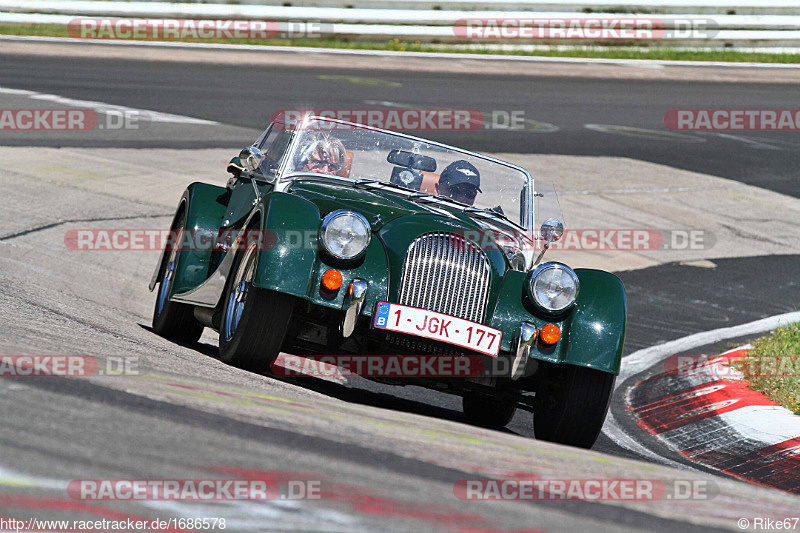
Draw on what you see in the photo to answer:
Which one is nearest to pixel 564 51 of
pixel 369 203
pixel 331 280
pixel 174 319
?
pixel 174 319

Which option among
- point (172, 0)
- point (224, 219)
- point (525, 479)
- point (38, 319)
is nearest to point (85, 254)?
point (224, 219)

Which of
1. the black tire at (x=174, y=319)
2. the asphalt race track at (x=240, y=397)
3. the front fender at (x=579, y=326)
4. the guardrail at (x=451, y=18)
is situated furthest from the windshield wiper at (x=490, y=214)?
the guardrail at (x=451, y=18)

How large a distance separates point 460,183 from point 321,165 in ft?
2.89

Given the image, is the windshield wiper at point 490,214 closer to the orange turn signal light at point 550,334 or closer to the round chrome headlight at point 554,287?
the round chrome headlight at point 554,287

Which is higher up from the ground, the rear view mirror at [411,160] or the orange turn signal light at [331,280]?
the rear view mirror at [411,160]

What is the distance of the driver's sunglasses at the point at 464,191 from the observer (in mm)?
6910

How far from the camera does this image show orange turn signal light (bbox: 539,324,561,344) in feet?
18.4

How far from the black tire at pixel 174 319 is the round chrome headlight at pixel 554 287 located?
7.99 ft

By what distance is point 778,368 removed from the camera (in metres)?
7.53

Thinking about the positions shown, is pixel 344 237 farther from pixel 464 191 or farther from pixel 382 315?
pixel 464 191

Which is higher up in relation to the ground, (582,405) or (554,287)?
(554,287)

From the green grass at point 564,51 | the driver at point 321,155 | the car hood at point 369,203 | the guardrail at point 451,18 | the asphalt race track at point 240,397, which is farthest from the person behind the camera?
the green grass at point 564,51

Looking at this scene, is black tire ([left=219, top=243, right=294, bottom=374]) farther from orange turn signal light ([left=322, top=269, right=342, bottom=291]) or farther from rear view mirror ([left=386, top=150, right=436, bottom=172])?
rear view mirror ([left=386, top=150, right=436, bottom=172])

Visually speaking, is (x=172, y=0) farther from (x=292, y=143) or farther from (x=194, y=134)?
(x=292, y=143)
